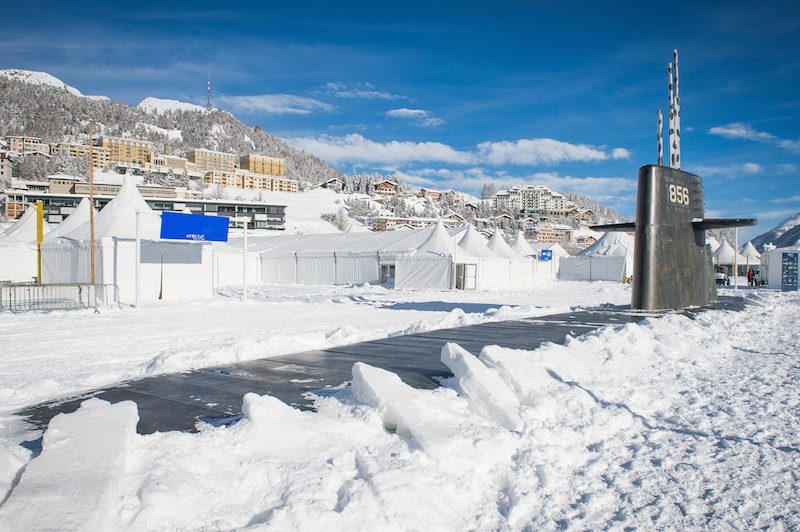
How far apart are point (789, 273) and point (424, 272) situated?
21453mm

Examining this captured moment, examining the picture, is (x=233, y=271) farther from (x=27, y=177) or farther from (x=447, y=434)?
(x=27, y=177)

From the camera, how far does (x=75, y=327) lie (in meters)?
14.5

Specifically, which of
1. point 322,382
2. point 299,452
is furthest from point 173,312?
point 299,452

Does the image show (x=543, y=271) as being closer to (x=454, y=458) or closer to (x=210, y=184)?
(x=454, y=458)

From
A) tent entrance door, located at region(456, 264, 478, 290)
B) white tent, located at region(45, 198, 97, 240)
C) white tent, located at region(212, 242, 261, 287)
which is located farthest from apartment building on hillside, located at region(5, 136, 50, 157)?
tent entrance door, located at region(456, 264, 478, 290)

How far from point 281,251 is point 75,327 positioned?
90.7 ft

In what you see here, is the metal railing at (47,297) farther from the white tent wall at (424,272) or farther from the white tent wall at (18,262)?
the white tent wall at (424,272)

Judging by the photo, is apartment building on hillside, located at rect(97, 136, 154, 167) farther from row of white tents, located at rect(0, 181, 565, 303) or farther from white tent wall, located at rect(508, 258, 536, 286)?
white tent wall, located at rect(508, 258, 536, 286)

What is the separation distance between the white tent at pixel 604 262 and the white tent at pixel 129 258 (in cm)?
3494

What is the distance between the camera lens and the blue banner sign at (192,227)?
22562 mm

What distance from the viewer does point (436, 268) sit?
1364 inches

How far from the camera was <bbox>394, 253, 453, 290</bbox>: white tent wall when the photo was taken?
34.3 metres

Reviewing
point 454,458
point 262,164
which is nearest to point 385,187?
point 262,164

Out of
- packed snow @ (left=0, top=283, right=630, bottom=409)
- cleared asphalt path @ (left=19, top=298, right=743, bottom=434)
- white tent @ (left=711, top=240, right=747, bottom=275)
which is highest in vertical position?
white tent @ (left=711, top=240, right=747, bottom=275)
